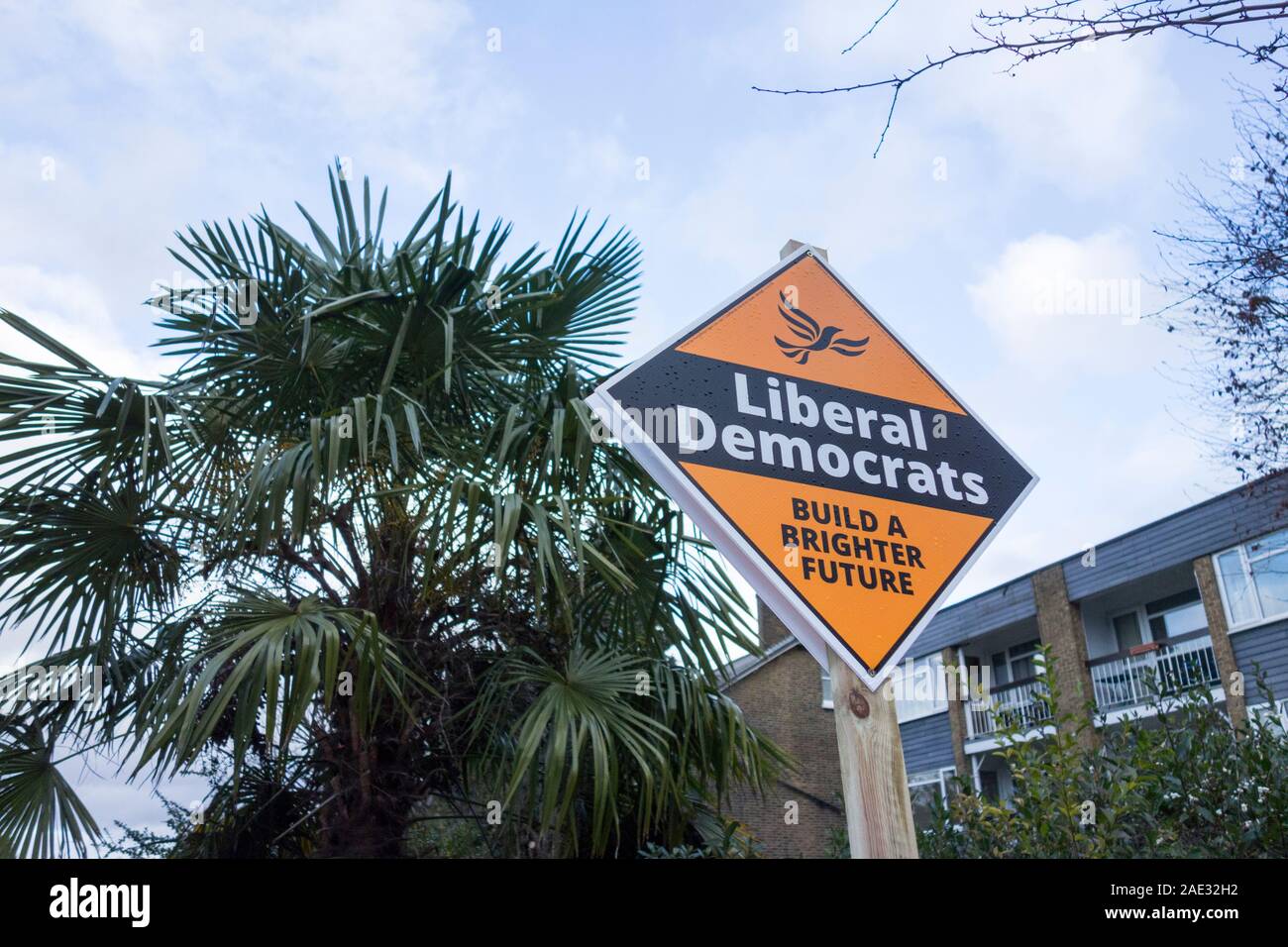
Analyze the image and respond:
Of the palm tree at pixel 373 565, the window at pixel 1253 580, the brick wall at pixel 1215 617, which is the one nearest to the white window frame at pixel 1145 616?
the brick wall at pixel 1215 617

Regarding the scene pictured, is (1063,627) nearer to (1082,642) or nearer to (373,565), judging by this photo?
(1082,642)

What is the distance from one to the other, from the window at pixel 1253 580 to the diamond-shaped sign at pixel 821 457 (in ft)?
51.7

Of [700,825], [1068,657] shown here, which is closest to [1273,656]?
[1068,657]

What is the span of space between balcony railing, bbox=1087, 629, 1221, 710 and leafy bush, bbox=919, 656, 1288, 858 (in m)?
13.9

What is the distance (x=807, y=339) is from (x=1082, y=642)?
19.1m

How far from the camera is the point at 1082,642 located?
64.2 ft

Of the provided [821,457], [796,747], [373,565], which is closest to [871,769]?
[821,457]

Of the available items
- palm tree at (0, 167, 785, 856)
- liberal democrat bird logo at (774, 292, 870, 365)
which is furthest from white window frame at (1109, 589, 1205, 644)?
liberal democrat bird logo at (774, 292, 870, 365)

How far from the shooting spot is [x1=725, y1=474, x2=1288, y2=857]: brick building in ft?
54.0

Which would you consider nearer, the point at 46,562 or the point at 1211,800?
the point at 1211,800

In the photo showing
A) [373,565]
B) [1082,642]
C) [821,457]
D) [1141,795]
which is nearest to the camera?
[821,457]
